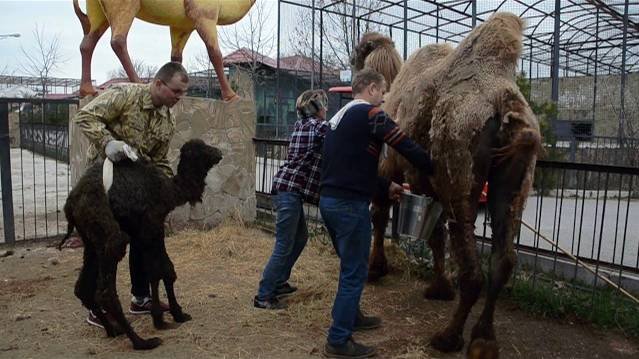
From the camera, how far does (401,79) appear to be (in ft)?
14.5

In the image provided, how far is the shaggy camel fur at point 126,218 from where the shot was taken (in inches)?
126

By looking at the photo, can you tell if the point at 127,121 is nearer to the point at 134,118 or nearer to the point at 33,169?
A: the point at 134,118

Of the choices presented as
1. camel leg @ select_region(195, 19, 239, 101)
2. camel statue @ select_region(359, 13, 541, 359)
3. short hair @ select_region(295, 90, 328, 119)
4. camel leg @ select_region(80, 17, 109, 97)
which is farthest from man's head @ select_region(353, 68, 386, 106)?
camel leg @ select_region(80, 17, 109, 97)

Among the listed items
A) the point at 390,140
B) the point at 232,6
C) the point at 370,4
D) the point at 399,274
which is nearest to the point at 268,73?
the point at 370,4

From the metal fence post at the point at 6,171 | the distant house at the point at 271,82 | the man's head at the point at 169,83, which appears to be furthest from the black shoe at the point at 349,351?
the distant house at the point at 271,82

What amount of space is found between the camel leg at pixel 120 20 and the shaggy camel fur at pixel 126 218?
276 centimetres

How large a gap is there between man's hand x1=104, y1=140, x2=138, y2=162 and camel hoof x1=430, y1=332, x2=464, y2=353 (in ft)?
7.90

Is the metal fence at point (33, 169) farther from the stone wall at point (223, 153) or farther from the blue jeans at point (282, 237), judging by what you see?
the blue jeans at point (282, 237)

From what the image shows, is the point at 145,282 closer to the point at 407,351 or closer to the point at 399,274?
the point at 407,351

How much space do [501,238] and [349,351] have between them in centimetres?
124

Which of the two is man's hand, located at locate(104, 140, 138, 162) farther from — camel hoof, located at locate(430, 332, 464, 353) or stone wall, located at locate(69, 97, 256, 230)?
stone wall, located at locate(69, 97, 256, 230)

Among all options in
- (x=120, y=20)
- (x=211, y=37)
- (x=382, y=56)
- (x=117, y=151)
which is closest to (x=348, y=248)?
(x=117, y=151)

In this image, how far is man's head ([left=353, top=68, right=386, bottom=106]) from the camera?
125 inches

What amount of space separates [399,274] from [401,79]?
2.05m
